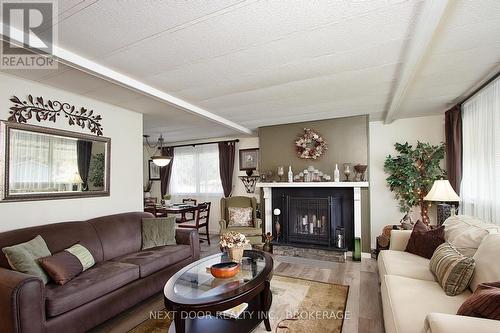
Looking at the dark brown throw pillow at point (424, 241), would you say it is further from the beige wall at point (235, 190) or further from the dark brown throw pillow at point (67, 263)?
the dark brown throw pillow at point (67, 263)

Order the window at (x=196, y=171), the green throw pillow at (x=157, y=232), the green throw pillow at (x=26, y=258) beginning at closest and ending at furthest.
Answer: the green throw pillow at (x=26, y=258) → the green throw pillow at (x=157, y=232) → the window at (x=196, y=171)

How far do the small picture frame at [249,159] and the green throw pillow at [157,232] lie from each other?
264cm

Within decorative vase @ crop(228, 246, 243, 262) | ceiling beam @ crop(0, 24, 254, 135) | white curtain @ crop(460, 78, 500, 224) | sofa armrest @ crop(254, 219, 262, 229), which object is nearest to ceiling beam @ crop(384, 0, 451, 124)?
white curtain @ crop(460, 78, 500, 224)

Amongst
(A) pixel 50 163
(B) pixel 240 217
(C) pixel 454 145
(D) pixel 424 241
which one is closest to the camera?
(D) pixel 424 241

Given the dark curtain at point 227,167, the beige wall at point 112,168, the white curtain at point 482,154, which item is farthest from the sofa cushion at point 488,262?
the dark curtain at point 227,167

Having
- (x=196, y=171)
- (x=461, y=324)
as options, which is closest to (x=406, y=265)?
(x=461, y=324)

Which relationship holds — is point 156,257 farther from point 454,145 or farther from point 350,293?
point 454,145

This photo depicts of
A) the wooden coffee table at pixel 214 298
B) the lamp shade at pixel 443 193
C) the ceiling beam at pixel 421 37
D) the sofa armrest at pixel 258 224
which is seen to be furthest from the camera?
the sofa armrest at pixel 258 224

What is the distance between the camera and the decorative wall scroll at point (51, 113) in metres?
2.58

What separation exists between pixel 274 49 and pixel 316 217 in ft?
10.7

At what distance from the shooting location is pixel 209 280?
7.32ft

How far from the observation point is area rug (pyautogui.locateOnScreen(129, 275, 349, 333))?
2.23 m

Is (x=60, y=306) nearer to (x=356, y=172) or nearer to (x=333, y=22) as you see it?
(x=333, y=22)

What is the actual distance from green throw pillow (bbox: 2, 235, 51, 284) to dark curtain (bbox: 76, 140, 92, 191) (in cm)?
106
